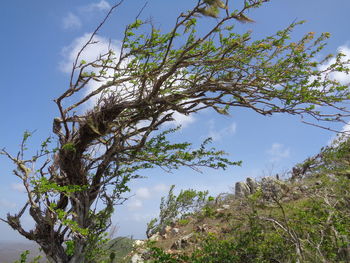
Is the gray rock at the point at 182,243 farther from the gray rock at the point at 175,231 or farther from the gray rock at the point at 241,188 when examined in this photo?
the gray rock at the point at 241,188

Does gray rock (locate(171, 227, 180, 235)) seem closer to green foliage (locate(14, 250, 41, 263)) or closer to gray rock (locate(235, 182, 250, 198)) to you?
gray rock (locate(235, 182, 250, 198))

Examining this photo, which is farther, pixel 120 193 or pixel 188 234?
pixel 188 234

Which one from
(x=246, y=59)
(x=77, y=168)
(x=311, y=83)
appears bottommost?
Answer: (x=77, y=168)

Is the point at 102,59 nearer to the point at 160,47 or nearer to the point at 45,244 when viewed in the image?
the point at 160,47

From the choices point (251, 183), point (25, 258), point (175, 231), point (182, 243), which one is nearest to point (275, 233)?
point (182, 243)

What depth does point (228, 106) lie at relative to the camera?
7598mm

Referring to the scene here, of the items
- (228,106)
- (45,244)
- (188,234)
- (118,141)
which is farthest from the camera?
(188,234)

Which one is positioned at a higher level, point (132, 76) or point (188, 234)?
point (132, 76)

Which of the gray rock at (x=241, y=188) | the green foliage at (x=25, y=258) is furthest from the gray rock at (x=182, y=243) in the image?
the green foliage at (x=25, y=258)

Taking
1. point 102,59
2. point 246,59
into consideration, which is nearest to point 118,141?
point 102,59

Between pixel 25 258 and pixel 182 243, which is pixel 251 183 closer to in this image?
pixel 182 243

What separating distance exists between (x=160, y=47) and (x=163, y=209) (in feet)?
→ 14.7

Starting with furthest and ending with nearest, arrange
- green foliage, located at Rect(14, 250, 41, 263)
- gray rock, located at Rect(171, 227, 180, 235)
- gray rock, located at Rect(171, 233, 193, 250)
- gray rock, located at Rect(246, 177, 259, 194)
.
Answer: gray rock, located at Rect(246, 177, 259, 194), gray rock, located at Rect(171, 227, 180, 235), gray rock, located at Rect(171, 233, 193, 250), green foliage, located at Rect(14, 250, 41, 263)

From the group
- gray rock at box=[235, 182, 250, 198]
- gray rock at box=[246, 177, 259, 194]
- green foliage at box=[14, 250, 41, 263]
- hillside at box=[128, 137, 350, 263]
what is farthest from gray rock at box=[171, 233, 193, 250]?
gray rock at box=[246, 177, 259, 194]
